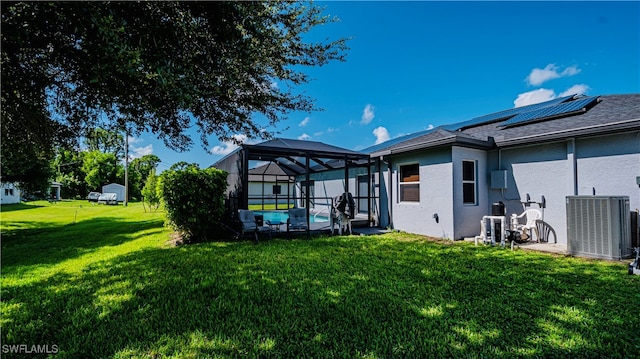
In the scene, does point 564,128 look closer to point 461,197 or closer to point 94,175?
point 461,197

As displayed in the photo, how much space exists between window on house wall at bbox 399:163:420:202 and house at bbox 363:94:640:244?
0.04m

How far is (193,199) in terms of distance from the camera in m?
8.02

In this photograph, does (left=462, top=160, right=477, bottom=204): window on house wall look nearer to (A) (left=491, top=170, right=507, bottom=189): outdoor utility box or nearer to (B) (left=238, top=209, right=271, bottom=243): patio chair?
(A) (left=491, top=170, right=507, bottom=189): outdoor utility box

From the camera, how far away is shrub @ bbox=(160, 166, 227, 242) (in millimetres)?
7887

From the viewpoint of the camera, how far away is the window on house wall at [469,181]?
866cm

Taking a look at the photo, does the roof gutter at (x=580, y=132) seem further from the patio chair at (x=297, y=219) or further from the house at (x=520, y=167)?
the patio chair at (x=297, y=219)

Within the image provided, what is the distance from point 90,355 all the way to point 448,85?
16244 millimetres

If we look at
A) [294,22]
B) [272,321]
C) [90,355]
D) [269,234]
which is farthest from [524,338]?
[269,234]

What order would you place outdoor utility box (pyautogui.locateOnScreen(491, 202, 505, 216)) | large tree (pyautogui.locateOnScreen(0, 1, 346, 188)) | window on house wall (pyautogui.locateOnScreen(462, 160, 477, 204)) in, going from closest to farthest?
large tree (pyautogui.locateOnScreen(0, 1, 346, 188)) → outdoor utility box (pyautogui.locateOnScreen(491, 202, 505, 216)) → window on house wall (pyautogui.locateOnScreen(462, 160, 477, 204))

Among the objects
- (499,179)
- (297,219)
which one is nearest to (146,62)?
(297,219)

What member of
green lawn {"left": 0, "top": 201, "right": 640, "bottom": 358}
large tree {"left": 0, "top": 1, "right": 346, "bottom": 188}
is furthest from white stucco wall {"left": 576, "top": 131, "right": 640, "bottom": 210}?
large tree {"left": 0, "top": 1, "right": 346, "bottom": 188}

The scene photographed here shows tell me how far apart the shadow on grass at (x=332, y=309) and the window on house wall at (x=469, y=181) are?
3077 millimetres

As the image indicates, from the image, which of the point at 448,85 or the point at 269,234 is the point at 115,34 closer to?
the point at 269,234

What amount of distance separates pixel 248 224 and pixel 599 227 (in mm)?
8660
